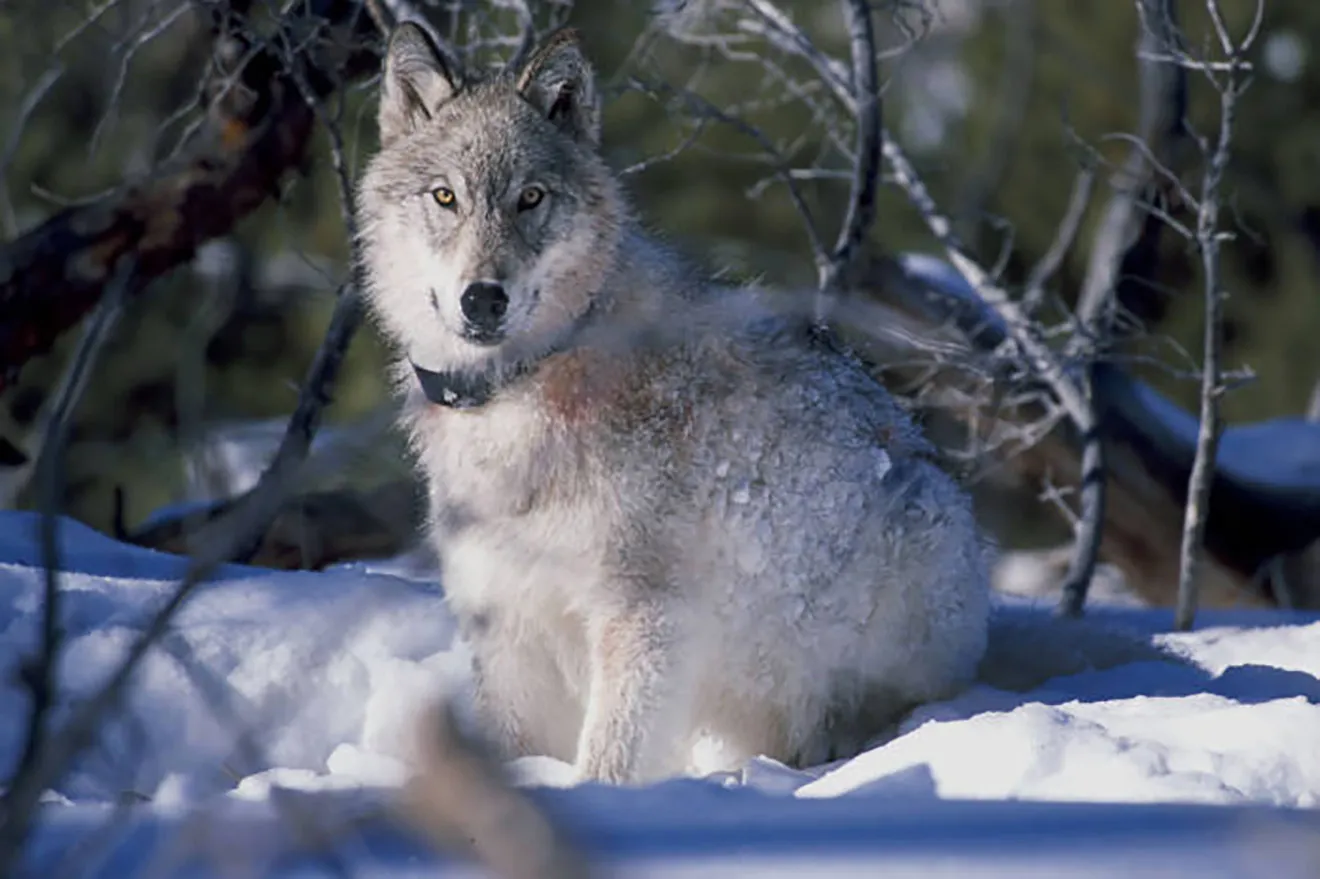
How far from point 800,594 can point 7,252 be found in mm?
4055

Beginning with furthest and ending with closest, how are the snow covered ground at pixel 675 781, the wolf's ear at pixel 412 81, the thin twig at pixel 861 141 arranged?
the thin twig at pixel 861 141
the wolf's ear at pixel 412 81
the snow covered ground at pixel 675 781

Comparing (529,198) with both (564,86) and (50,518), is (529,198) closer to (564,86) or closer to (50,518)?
(564,86)

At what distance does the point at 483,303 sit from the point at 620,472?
1.90 feet

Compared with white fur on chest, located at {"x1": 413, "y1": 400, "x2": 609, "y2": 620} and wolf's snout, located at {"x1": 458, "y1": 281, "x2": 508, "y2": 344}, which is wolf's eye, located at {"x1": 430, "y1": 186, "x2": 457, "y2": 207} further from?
white fur on chest, located at {"x1": 413, "y1": 400, "x2": 609, "y2": 620}

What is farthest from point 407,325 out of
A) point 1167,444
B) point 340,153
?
point 1167,444

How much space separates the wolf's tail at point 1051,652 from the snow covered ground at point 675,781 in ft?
0.21

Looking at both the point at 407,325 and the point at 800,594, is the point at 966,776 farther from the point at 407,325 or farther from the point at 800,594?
the point at 407,325

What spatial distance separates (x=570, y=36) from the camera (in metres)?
4.98

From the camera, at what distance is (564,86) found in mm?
5113

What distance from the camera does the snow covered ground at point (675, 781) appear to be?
261 centimetres

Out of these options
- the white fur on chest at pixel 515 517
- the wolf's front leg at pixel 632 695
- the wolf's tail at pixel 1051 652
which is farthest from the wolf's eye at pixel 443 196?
the wolf's tail at pixel 1051 652

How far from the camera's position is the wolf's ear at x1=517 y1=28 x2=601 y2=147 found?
504 centimetres

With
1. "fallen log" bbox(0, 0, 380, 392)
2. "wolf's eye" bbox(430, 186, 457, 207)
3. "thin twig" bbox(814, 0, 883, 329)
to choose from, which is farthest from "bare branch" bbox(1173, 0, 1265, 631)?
"fallen log" bbox(0, 0, 380, 392)

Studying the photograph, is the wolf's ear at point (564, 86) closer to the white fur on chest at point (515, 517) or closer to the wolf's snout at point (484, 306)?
the wolf's snout at point (484, 306)
